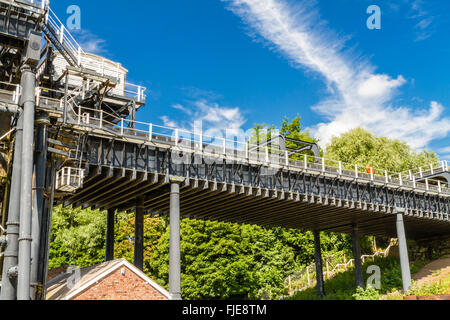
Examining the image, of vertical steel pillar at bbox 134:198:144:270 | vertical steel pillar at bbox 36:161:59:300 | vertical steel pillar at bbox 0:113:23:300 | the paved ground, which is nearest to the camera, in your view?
vertical steel pillar at bbox 0:113:23:300

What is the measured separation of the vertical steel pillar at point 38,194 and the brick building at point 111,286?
5.19ft

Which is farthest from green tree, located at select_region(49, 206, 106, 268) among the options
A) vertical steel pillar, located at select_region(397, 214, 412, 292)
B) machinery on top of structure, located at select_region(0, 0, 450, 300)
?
vertical steel pillar, located at select_region(397, 214, 412, 292)

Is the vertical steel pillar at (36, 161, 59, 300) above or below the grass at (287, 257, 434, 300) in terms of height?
above

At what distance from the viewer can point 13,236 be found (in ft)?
61.4

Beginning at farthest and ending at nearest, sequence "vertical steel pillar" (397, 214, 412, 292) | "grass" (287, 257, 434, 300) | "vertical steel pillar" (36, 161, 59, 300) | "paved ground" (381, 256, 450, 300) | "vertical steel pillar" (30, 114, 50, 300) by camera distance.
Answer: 1. "paved ground" (381, 256, 450, 300)
2. "grass" (287, 257, 434, 300)
3. "vertical steel pillar" (397, 214, 412, 292)
4. "vertical steel pillar" (36, 161, 59, 300)
5. "vertical steel pillar" (30, 114, 50, 300)

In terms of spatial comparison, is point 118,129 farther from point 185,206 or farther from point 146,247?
point 146,247

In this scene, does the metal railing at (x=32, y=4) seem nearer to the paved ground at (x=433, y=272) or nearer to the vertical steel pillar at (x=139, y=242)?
the vertical steel pillar at (x=139, y=242)

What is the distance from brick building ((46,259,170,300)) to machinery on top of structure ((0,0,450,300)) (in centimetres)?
158

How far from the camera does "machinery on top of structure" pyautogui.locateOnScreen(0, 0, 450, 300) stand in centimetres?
2052

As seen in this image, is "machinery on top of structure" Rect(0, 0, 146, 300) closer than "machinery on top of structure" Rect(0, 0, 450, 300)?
Yes

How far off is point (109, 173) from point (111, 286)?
759cm

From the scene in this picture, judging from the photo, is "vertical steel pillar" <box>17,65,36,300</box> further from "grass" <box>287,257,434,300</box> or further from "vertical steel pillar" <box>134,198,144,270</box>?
"grass" <box>287,257,434,300</box>

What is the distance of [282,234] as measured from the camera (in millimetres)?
59844
